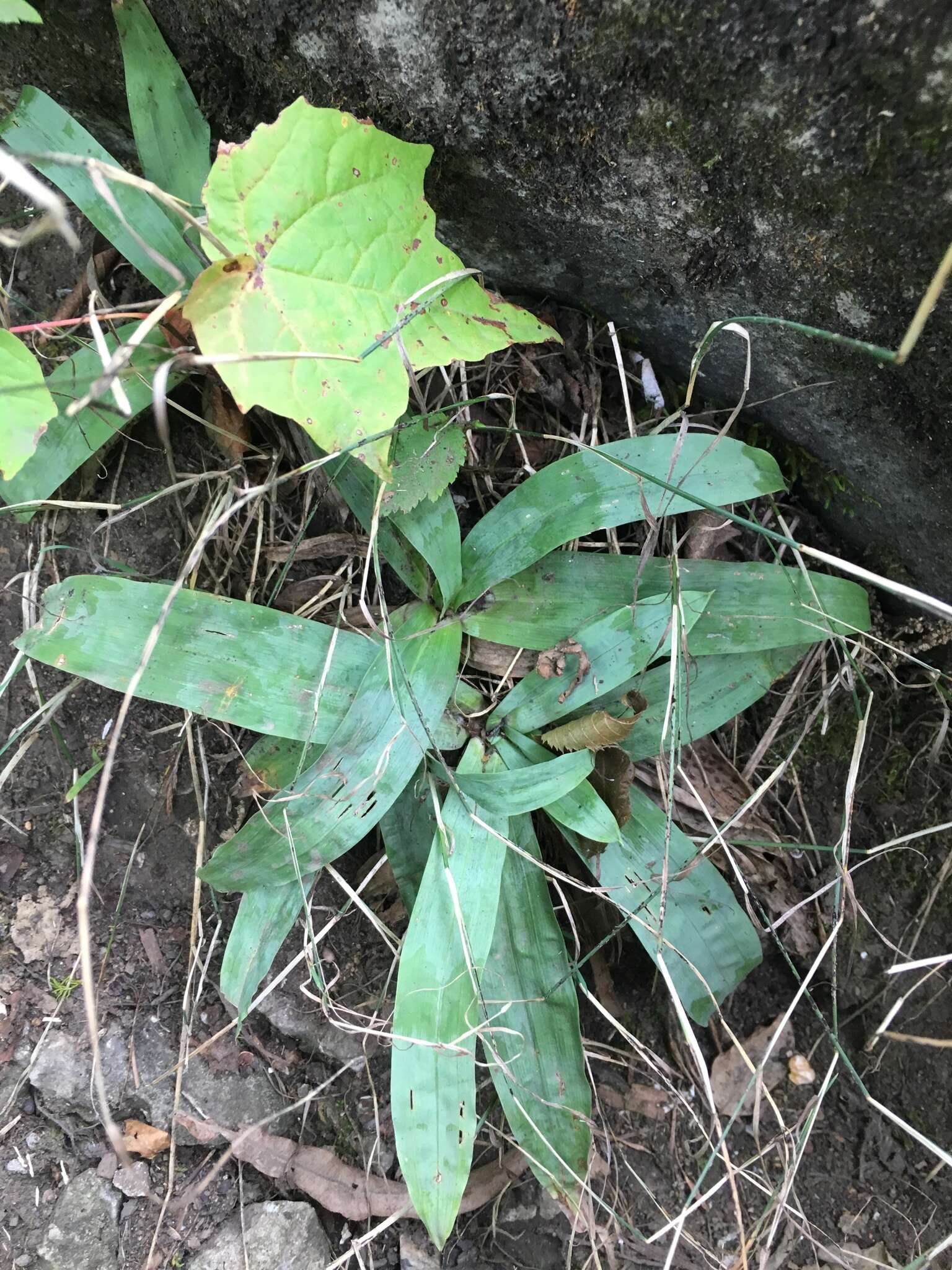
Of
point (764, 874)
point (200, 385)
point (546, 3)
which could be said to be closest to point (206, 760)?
point (200, 385)

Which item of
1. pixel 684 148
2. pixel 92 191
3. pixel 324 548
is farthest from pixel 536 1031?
pixel 92 191

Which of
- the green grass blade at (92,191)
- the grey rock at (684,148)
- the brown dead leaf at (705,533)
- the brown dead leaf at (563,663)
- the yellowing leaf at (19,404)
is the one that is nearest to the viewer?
the grey rock at (684,148)

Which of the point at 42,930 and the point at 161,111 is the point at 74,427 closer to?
the point at 161,111

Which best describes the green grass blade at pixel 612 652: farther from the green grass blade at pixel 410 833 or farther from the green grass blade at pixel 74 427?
the green grass blade at pixel 74 427

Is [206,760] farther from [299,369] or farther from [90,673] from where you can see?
[299,369]

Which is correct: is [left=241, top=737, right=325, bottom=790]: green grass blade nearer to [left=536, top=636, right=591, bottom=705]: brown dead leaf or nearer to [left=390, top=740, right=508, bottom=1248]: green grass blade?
[left=390, top=740, right=508, bottom=1248]: green grass blade

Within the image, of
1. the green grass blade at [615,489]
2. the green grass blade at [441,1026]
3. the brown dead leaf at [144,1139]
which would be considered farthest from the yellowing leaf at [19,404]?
the brown dead leaf at [144,1139]
